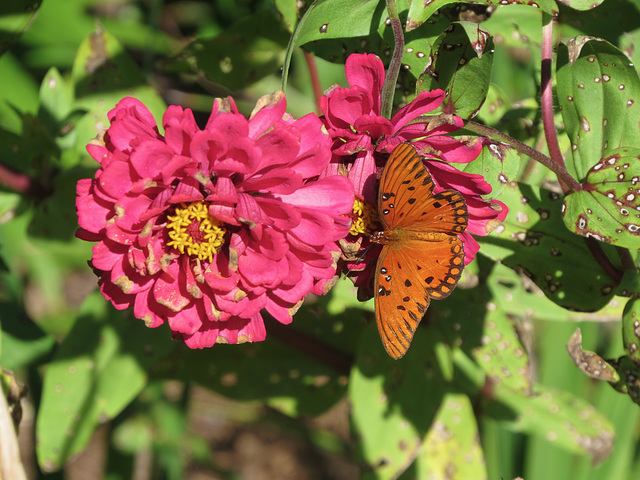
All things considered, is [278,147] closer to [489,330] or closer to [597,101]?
[597,101]

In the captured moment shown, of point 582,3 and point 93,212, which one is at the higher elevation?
point 582,3

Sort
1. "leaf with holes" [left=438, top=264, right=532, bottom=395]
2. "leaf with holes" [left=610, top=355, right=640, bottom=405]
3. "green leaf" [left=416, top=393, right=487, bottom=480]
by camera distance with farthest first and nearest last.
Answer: "green leaf" [left=416, top=393, right=487, bottom=480] < "leaf with holes" [left=438, top=264, right=532, bottom=395] < "leaf with holes" [left=610, top=355, right=640, bottom=405]

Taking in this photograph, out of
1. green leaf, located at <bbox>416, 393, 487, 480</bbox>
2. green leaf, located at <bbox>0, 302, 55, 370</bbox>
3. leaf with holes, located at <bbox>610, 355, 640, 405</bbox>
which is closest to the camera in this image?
leaf with holes, located at <bbox>610, 355, 640, 405</bbox>

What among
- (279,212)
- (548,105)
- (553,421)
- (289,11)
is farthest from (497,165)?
(553,421)

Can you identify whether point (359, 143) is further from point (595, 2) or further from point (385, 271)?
point (595, 2)

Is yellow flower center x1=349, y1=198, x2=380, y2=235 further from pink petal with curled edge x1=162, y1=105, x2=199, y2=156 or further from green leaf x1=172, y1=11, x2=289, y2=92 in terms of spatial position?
green leaf x1=172, y1=11, x2=289, y2=92

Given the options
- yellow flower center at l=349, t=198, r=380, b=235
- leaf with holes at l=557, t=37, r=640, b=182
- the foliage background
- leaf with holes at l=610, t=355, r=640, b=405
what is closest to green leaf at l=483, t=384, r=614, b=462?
the foliage background
